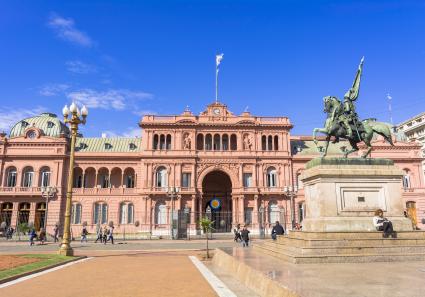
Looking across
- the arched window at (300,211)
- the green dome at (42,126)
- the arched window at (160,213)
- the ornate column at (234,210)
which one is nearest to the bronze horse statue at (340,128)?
the ornate column at (234,210)

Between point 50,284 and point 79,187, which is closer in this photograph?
point 50,284

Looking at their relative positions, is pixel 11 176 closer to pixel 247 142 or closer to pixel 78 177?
pixel 78 177

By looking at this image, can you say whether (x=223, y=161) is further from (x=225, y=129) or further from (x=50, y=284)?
(x=50, y=284)

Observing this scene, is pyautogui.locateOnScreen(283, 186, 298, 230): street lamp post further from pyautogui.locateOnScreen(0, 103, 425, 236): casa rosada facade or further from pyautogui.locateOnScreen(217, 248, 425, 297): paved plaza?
pyautogui.locateOnScreen(217, 248, 425, 297): paved plaza

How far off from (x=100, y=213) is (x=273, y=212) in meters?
24.9

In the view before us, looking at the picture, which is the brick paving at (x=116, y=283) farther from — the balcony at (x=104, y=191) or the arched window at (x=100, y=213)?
the balcony at (x=104, y=191)

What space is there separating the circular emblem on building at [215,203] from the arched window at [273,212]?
7.86 m

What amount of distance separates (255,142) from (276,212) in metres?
10.7

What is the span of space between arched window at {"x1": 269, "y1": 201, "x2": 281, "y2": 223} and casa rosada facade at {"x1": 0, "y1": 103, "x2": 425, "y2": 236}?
0.46ft

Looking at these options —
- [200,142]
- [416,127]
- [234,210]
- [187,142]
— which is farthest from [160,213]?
[416,127]

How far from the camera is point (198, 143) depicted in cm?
5166

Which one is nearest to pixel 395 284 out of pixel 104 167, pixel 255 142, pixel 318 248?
pixel 318 248

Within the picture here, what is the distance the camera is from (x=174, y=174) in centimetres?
4897

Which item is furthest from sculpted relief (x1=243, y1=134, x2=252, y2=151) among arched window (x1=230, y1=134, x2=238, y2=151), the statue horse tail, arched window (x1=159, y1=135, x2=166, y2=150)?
the statue horse tail
